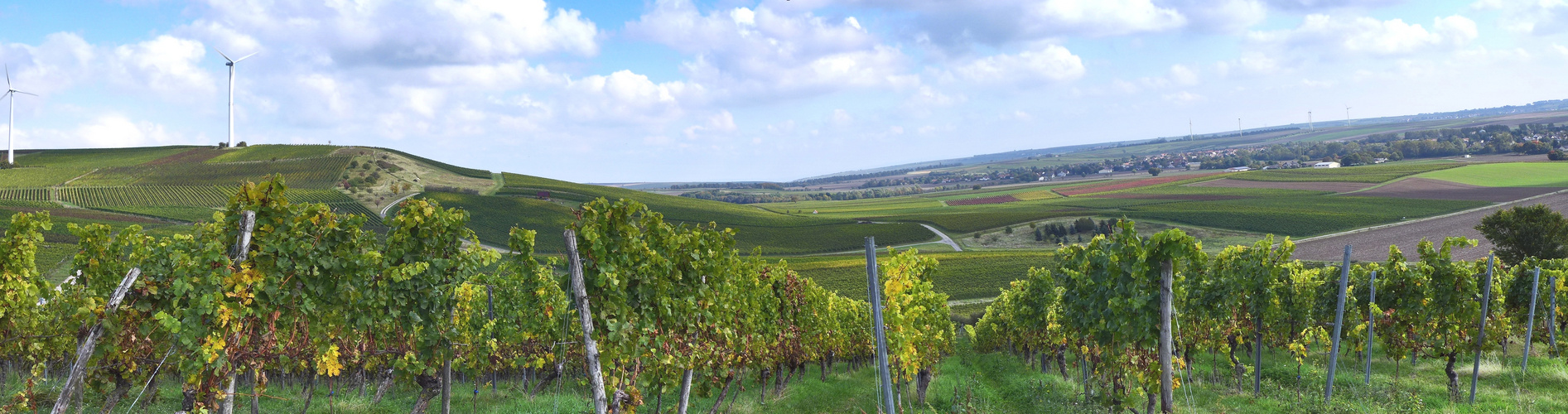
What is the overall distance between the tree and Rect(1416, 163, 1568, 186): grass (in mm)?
69616

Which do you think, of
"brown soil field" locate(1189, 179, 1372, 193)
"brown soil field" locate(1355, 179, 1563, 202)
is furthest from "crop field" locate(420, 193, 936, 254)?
"brown soil field" locate(1355, 179, 1563, 202)

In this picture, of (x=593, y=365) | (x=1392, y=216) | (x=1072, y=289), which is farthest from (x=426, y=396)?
(x=1392, y=216)

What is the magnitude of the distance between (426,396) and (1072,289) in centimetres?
1139

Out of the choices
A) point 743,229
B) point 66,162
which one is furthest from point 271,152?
point 743,229

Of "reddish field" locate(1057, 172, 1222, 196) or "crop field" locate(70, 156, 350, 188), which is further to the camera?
"reddish field" locate(1057, 172, 1222, 196)

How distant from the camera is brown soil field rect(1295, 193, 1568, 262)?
2362 inches

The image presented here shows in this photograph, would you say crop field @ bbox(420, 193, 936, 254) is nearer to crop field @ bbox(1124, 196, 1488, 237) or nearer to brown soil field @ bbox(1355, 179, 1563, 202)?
crop field @ bbox(1124, 196, 1488, 237)

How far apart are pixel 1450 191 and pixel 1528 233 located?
65.8 meters

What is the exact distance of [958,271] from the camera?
2499 inches

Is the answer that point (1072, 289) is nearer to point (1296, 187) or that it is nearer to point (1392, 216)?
point (1392, 216)

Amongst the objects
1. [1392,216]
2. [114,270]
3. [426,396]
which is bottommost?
[1392,216]

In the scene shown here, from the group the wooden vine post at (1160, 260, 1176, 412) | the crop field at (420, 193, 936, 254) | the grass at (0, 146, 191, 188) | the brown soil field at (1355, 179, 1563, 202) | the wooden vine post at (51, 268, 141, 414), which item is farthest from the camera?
the brown soil field at (1355, 179, 1563, 202)

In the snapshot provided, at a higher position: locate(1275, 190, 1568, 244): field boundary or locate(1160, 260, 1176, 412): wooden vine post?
locate(1160, 260, 1176, 412): wooden vine post

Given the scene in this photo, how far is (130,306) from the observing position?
7648mm
